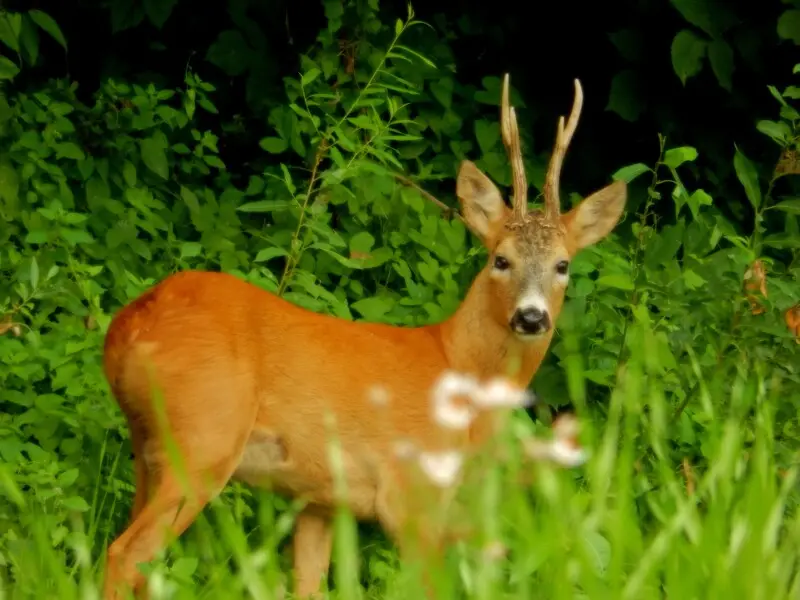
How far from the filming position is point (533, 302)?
4277 mm

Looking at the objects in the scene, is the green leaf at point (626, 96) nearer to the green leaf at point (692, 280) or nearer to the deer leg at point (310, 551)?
the green leaf at point (692, 280)

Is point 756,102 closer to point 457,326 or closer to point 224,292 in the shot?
point 457,326

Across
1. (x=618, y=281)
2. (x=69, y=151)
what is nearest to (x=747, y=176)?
(x=618, y=281)

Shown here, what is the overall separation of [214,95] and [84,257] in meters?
1.80

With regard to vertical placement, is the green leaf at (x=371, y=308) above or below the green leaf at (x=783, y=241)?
below

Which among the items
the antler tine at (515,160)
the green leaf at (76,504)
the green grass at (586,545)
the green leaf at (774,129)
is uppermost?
the green grass at (586,545)

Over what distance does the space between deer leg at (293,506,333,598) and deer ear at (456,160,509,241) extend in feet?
2.94

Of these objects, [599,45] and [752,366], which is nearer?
[752,366]

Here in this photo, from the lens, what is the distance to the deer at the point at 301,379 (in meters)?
3.88

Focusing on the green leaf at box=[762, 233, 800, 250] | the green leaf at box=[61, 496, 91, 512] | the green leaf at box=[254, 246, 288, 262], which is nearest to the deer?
the green leaf at box=[61, 496, 91, 512]

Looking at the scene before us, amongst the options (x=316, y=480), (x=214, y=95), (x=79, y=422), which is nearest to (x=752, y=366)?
(x=316, y=480)

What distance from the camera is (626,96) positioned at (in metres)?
6.66

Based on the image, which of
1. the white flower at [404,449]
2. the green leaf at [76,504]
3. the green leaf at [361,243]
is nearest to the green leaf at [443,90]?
the green leaf at [361,243]

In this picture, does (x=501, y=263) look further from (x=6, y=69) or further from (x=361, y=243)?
(x=6, y=69)
